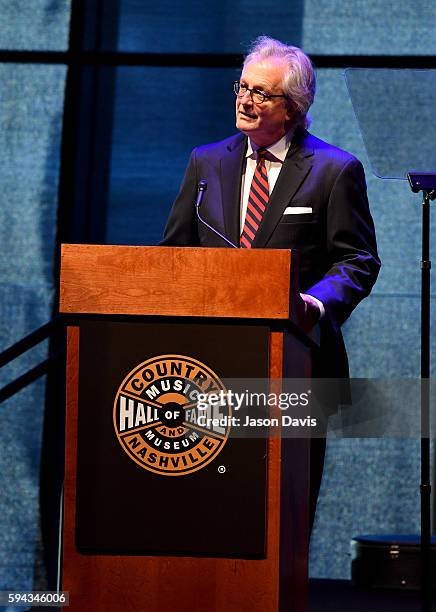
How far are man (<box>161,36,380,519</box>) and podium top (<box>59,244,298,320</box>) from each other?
1.75ft

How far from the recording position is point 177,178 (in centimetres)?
475

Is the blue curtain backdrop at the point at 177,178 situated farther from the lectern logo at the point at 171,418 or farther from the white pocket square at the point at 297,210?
the lectern logo at the point at 171,418

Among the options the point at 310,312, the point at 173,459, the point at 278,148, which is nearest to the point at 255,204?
the point at 278,148

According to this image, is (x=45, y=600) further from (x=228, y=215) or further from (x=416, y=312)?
(x=416, y=312)

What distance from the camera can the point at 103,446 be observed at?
2.02 metres

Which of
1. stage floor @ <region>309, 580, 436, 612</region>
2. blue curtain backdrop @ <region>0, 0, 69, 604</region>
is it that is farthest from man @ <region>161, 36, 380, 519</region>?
blue curtain backdrop @ <region>0, 0, 69, 604</region>

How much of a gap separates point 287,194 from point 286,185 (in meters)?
0.03

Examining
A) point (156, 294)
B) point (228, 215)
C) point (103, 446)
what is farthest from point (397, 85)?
point (103, 446)

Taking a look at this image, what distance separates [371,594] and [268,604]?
1892mm

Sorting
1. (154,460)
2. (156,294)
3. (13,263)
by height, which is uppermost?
(13,263)

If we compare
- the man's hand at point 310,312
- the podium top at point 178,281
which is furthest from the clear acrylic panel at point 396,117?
the podium top at point 178,281

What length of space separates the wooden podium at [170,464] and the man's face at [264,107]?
80 centimetres

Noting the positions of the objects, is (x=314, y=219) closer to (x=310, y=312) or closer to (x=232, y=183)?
(x=232, y=183)

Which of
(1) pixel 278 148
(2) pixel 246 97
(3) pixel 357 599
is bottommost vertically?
(3) pixel 357 599
